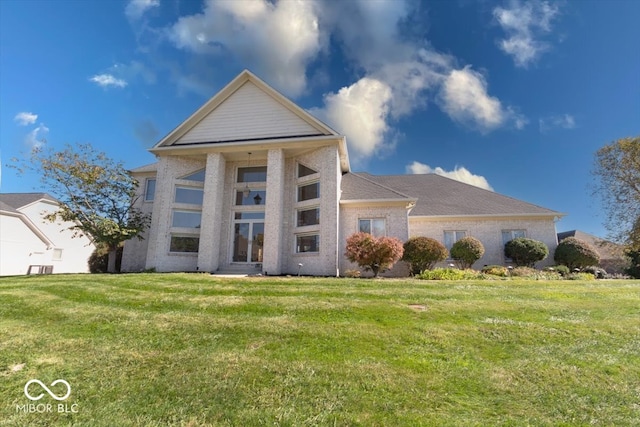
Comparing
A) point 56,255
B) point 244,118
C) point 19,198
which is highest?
point 244,118

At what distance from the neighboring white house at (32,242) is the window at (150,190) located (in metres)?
5.90

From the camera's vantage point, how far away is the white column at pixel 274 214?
17.3 metres

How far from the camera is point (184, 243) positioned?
18875 millimetres

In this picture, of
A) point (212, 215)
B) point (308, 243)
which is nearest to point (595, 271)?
point (308, 243)

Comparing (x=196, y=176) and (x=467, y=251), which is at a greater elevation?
(x=196, y=176)

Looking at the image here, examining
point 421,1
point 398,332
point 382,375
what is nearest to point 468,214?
point 421,1

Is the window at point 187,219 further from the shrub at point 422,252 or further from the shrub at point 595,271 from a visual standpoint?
the shrub at point 595,271

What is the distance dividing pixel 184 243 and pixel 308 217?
7.39 meters

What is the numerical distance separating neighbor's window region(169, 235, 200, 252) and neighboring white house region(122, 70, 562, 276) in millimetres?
54

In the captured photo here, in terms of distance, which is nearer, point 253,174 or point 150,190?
point 253,174

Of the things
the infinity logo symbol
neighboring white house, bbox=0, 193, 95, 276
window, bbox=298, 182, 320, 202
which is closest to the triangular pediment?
window, bbox=298, 182, 320, 202

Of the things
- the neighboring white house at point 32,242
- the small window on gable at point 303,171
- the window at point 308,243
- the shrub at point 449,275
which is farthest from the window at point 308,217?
the neighboring white house at point 32,242

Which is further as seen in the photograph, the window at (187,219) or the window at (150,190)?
the window at (150,190)

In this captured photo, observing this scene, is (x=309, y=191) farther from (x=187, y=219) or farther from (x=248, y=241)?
(x=187, y=219)
